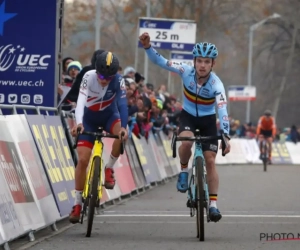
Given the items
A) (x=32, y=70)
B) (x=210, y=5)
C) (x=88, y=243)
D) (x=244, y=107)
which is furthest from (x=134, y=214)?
(x=244, y=107)

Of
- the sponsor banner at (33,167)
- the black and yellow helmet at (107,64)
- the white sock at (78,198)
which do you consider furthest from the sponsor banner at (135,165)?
the black and yellow helmet at (107,64)

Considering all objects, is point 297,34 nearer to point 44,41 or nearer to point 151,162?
point 151,162

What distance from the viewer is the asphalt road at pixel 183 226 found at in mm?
10882

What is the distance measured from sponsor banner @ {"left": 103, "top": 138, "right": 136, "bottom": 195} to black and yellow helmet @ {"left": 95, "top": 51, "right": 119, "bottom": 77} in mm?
4939

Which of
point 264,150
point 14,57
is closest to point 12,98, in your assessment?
point 14,57

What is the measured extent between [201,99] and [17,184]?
7.32 feet

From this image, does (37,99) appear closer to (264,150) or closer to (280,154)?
(264,150)

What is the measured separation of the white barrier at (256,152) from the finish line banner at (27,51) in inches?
1011

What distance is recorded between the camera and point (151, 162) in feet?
75.6

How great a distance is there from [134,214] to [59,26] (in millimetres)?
3198

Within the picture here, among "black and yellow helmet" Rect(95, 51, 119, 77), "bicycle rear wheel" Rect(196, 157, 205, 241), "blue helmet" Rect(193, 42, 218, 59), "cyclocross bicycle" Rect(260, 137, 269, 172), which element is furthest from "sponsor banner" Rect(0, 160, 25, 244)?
"cyclocross bicycle" Rect(260, 137, 269, 172)

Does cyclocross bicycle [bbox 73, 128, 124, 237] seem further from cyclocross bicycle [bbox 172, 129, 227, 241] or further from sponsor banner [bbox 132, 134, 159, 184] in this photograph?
sponsor banner [bbox 132, 134, 159, 184]

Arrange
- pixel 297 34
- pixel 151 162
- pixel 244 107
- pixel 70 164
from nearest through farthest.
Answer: pixel 70 164
pixel 151 162
pixel 297 34
pixel 244 107

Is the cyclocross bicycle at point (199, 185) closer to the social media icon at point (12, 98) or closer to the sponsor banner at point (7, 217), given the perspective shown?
the sponsor banner at point (7, 217)
